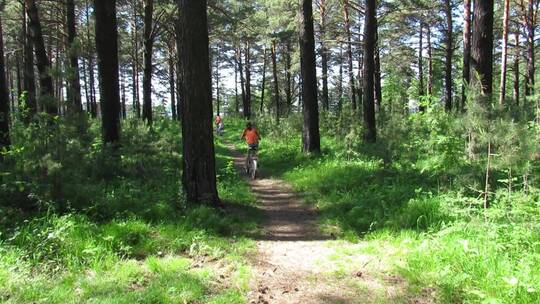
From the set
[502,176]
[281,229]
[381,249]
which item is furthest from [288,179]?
[381,249]

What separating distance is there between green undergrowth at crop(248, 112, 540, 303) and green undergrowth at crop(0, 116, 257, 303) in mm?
1883

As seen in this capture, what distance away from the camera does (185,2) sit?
7707 mm

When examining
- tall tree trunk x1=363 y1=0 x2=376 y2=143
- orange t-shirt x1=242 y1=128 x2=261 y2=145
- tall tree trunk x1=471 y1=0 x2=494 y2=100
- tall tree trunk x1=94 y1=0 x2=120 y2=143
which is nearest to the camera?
tall tree trunk x1=471 y1=0 x2=494 y2=100

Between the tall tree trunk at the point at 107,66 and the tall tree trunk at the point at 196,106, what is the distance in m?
3.93

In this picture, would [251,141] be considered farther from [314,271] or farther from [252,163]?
[314,271]

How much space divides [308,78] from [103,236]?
9.71m

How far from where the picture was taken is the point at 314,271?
17.7 ft

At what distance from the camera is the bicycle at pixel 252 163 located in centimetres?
1300

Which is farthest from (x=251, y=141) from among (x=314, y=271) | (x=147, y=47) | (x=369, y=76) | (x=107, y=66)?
(x=314, y=271)

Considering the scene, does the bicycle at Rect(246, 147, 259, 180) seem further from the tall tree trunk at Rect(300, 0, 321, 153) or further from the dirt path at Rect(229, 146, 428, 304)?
the dirt path at Rect(229, 146, 428, 304)

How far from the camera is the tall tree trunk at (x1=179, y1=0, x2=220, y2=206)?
306 inches

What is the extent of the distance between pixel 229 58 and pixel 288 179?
38.3 metres

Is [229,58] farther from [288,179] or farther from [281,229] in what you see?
[281,229]

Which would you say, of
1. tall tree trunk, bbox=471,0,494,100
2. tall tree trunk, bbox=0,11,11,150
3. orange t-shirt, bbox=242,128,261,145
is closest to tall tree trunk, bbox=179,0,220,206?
tall tree trunk, bbox=0,11,11,150
